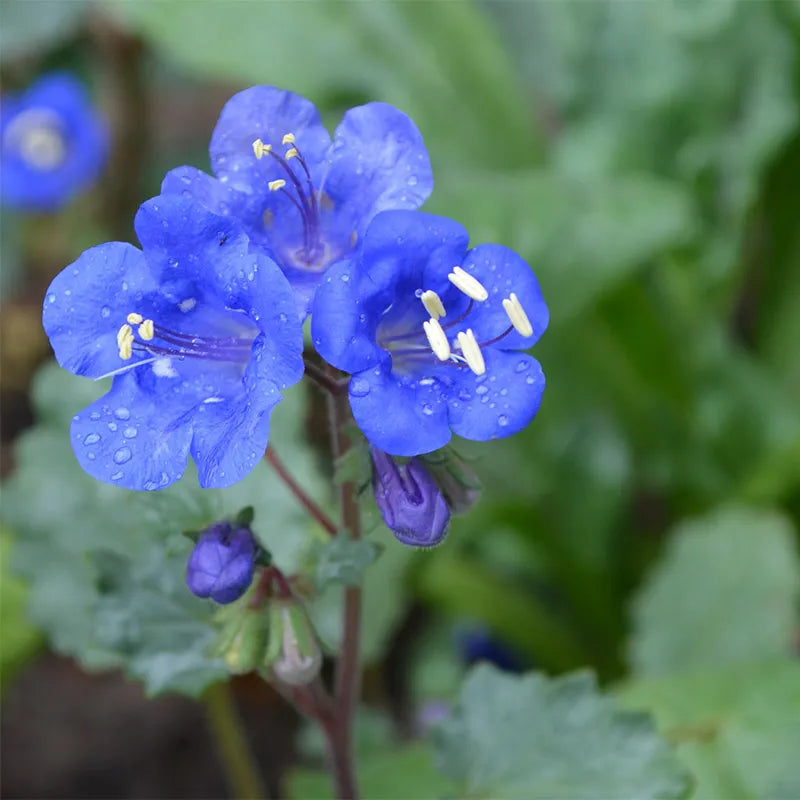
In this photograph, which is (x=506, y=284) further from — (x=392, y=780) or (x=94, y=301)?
(x=392, y=780)

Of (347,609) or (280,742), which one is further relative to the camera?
(280,742)

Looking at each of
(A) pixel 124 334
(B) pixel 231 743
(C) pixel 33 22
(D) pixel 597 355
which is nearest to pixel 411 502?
(A) pixel 124 334

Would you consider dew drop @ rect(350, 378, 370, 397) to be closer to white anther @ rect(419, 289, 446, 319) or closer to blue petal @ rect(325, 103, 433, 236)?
white anther @ rect(419, 289, 446, 319)

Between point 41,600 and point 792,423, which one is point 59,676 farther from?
point 792,423

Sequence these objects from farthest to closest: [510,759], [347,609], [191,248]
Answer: [510,759]
[347,609]
[191,248]

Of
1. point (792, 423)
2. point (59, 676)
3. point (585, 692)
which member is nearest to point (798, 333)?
point (792, 423)

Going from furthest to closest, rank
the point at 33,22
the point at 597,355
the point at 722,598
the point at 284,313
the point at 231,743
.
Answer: the point at 33,22
the point at 597,355
the point at 722,598
the point at 231,743
the point at 284,313

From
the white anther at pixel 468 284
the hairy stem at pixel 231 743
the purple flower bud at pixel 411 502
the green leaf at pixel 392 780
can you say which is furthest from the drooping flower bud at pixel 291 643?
the hairy stem at pixel 231 743
